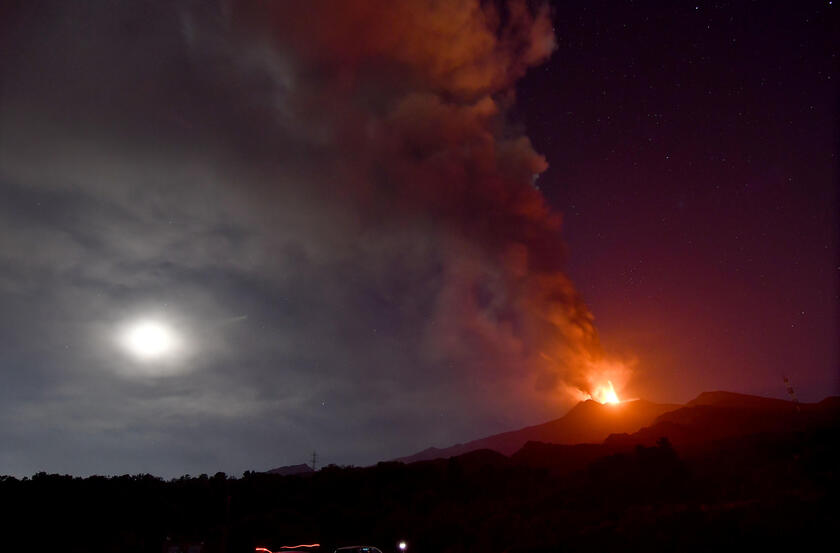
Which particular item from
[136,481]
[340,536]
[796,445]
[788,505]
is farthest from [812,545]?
[136,481]

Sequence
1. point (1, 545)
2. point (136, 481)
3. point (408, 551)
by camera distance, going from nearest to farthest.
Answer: point (408, 551), point (1, 545), point (136, 481)

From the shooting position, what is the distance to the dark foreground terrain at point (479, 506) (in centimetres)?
3622

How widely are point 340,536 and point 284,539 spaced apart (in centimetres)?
670

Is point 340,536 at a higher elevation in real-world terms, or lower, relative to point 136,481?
lower

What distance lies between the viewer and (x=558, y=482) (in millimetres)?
76500

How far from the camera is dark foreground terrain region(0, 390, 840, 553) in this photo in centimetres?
3622

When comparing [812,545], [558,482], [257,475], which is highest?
[257,475]

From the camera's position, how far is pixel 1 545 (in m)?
55.2

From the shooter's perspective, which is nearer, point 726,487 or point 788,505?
point 788,505

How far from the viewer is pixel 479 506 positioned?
66.3 metres

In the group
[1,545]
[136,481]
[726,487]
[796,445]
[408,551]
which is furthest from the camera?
[136,481]

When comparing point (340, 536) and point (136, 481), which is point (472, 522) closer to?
point (340, 536)

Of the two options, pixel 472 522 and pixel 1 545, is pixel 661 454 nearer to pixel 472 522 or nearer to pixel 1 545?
pixel 472 522

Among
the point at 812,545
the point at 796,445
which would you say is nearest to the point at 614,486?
Result: the point at 796,445
